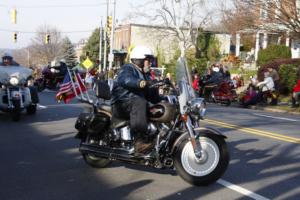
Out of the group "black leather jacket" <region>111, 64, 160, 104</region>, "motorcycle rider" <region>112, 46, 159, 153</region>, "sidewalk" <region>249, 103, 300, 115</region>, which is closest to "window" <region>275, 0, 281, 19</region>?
"sidewalk" <region>249, 103, 300, 115</region>

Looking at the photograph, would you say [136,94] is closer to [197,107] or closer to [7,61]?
[197,107]

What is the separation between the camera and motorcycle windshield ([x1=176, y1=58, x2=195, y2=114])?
22.2ft

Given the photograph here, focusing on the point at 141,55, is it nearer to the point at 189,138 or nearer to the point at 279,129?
the point at 189,138

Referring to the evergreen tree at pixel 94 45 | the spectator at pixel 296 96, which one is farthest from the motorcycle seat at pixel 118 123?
the evergreen tree at pixel 94 45

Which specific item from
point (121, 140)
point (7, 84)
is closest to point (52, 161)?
point (121, 140)

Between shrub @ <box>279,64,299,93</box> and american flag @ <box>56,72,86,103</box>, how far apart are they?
2037 cm

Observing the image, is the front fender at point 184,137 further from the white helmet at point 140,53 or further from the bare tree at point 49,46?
the bare tree at point 49,46

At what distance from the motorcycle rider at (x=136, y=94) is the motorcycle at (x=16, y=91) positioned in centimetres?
724

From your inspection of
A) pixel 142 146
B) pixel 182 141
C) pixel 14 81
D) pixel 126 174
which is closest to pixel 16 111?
pixel 14 81

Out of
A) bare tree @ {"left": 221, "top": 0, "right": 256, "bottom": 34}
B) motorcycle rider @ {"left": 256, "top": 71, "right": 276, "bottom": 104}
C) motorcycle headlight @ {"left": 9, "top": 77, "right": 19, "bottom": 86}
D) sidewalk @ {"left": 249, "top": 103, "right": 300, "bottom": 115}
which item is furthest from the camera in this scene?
bare tree @ {"left": 221, "top": 0, "right": 256, "bottom": 34}

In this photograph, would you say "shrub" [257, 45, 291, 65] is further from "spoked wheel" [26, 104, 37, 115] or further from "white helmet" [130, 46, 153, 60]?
"white helmet" [130, 46, 153, 60]

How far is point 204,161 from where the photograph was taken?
668 centimetres

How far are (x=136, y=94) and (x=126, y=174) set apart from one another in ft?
3.87

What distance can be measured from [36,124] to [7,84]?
5.84ft
